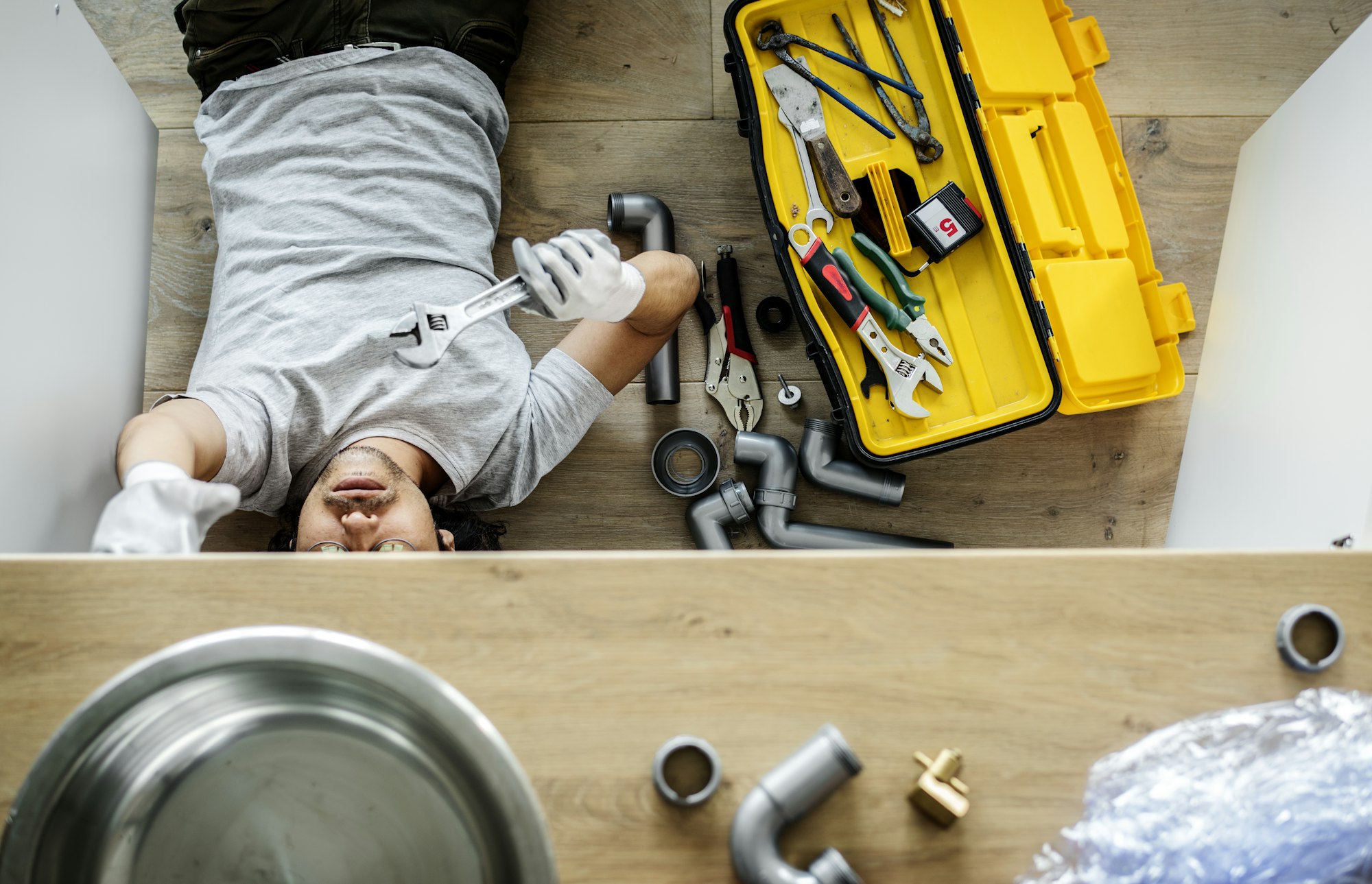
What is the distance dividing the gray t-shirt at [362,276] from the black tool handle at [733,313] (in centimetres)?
20

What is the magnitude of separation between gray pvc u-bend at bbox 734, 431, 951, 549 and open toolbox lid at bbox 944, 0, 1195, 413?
305 millimetres

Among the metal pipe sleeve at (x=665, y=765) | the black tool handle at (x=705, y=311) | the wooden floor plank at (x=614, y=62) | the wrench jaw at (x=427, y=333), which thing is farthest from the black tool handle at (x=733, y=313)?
the metal pipe sleeve at (x=665, y=765)

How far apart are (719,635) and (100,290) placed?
0.92 m

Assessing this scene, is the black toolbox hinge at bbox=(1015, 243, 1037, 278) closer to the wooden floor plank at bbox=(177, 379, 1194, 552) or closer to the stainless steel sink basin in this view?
the wooden floor plank at bbox=(177, 379, 1194, 552)

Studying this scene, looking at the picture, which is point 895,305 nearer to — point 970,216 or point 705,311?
Answer: point 970,216

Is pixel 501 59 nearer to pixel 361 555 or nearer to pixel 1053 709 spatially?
pixel 361 555

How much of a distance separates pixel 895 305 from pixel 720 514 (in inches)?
13.5

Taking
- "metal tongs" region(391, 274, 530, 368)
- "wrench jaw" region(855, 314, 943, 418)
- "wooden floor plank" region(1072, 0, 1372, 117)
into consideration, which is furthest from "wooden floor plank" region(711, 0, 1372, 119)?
"metal tongs" region(391, 274, 530, 368)

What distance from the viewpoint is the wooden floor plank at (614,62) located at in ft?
3.82

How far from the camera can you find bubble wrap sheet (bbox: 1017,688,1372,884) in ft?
1.71

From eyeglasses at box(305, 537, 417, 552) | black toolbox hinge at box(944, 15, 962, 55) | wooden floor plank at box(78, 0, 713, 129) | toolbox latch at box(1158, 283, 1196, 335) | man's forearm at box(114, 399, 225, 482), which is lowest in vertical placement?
eyeglasses at box(305, 537, 417, 552)

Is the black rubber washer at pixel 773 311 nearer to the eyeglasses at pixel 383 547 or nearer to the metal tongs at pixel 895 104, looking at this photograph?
the metal tongs at pixel 895 104

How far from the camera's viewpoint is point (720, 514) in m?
1.09

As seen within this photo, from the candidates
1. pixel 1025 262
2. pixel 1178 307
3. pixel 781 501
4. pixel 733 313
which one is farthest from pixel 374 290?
pixel 1178 307
